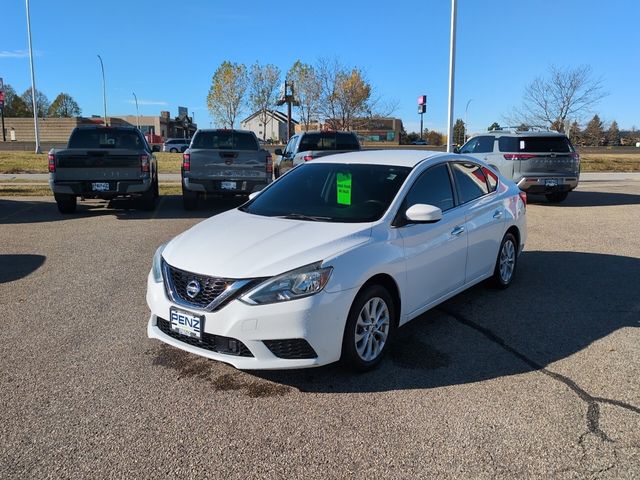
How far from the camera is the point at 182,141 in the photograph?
5562 cm

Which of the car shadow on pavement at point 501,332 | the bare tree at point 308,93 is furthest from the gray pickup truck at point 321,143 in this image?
the bare tree at point 308,93

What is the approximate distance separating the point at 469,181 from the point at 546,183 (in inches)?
354

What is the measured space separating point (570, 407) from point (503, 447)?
0.74 meters

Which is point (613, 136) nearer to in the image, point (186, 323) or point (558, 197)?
point (558, 197)

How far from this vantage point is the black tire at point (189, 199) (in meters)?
12.3

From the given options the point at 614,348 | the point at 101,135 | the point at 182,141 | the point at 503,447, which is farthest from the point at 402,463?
the point at 182,141

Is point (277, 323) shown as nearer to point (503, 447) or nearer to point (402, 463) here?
point (402, 463)

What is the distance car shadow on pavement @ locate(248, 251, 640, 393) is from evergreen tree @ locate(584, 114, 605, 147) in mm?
88945

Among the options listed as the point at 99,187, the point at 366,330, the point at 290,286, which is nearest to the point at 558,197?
the point at 99,187

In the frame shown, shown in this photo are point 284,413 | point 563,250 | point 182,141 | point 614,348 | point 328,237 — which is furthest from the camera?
point 182,141

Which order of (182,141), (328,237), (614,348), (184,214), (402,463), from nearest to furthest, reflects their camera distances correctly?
(402,463), (328,237), (614,348), (184,214), (182,141)

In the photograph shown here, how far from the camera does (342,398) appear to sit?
144 inches

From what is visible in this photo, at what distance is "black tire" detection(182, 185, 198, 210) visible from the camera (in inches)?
483

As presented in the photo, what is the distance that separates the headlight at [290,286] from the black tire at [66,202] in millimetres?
9472
